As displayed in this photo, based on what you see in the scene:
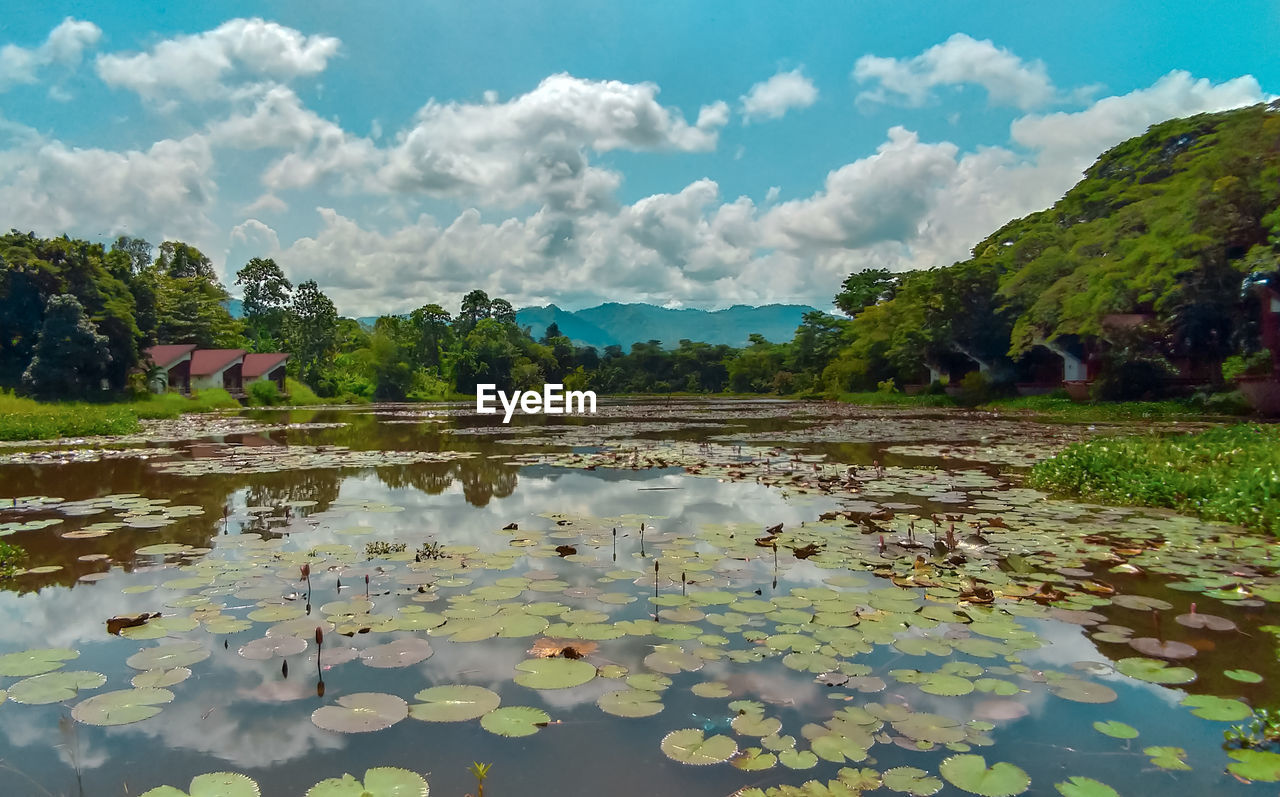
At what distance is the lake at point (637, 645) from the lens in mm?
2496

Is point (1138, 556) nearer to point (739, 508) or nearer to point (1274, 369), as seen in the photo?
point (739, 508)

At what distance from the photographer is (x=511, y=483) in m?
9.33

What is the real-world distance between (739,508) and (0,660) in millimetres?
5644

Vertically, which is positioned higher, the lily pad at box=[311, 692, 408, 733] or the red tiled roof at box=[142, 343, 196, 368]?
the red tiled roof at box=[142, 343, 196, 368]

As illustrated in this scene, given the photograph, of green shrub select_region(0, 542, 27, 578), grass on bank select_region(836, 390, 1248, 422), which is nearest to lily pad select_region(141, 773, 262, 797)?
green shrub select_region(0, 542, 27, 578)

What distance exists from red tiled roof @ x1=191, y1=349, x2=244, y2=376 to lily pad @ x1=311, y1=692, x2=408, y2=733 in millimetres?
46244

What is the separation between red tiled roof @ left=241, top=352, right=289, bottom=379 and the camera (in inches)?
1799

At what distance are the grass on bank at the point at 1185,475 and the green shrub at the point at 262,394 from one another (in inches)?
1664

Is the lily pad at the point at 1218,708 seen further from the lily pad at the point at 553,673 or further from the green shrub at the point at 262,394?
the green shrub at the point at 262,394

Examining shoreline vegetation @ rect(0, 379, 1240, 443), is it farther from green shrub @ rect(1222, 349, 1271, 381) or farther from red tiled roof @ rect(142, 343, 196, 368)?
red tiled roof @ rect(142, 343, 196, 368)


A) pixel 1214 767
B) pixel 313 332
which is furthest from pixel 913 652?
pixel 313 332

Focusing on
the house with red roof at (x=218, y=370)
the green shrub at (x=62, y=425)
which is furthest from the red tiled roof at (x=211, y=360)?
the green shrub at (x=62, y=425)

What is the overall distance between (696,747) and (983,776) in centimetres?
94

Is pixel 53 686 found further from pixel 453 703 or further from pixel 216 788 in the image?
pixel 453 703
